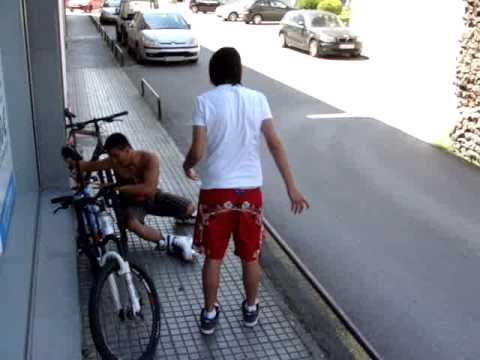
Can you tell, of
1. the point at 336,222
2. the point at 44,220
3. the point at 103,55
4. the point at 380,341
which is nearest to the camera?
the point at 380,341

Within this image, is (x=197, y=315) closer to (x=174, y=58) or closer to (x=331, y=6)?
(x=174, y=58)

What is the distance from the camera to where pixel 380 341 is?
15.5 feet

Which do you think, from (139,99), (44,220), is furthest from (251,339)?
(139,99)

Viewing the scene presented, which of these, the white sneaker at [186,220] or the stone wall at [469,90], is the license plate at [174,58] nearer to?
the stone wall at [469,90]

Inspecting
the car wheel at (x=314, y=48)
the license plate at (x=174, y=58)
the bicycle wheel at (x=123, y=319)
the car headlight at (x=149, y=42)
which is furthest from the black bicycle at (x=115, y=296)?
the car wheel at (x=314, y=48)

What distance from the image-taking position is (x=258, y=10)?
34031mm

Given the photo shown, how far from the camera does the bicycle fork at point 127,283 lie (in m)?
3.88

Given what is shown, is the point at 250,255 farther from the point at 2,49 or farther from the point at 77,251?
the point at 2,49

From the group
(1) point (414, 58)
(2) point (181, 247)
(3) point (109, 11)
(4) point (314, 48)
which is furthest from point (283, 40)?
(2) point (181, 247)

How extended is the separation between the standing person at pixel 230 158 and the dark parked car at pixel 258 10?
31.3 meters

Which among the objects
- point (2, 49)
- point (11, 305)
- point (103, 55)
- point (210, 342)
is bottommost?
point (103, 55)

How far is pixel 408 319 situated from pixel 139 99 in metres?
9.54

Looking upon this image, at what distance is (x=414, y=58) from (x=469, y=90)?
8.33 m

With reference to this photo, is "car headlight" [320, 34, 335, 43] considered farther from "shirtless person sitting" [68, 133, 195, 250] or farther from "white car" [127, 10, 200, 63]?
"shirtless person sitting" [68, 133, 195, 250]
